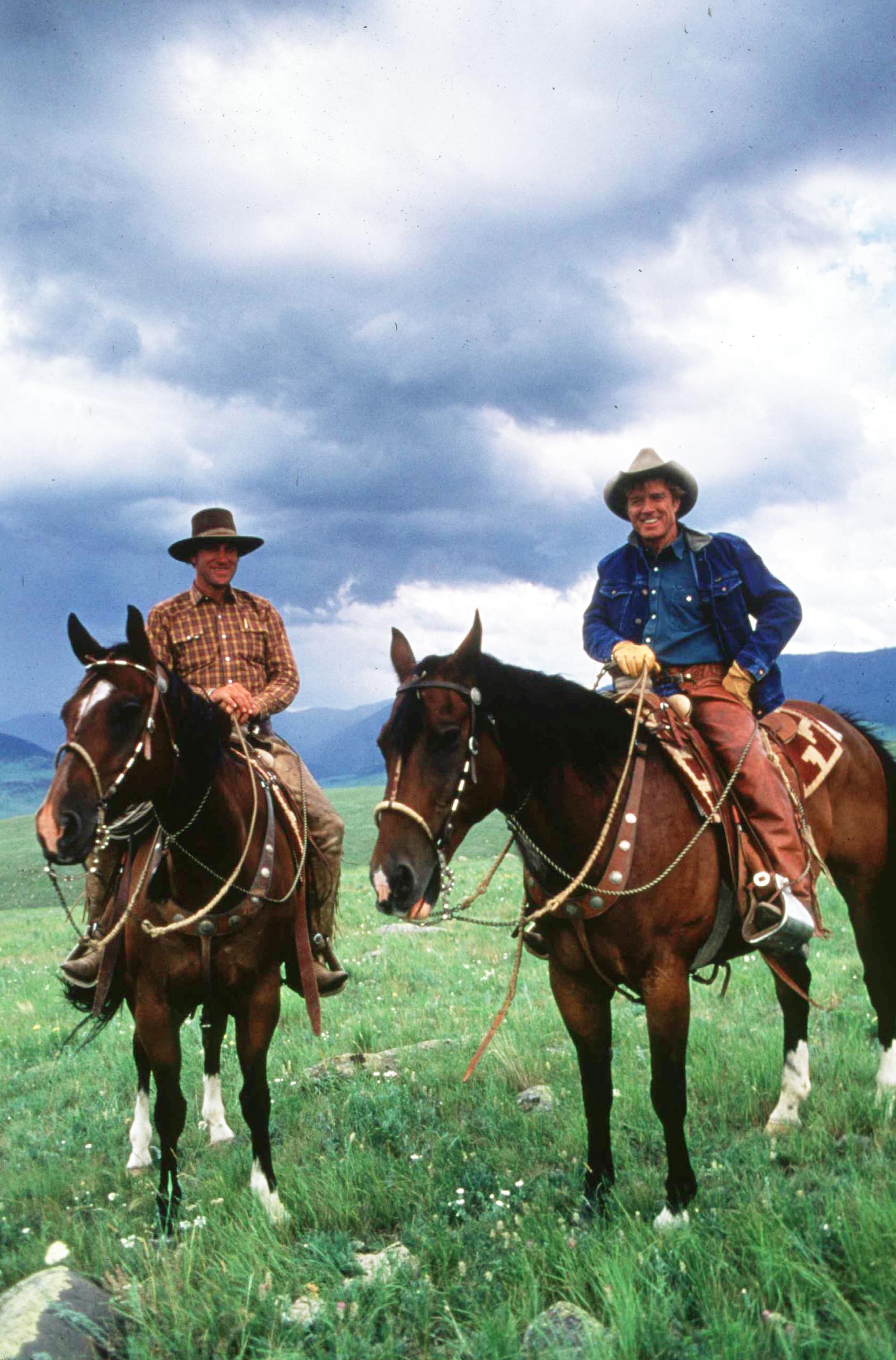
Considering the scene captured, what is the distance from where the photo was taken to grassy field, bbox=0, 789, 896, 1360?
3.74m

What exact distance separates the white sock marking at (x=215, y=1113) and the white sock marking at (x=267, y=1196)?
4.34ft

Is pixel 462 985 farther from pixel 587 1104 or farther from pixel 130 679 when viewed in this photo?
pixel 130 679

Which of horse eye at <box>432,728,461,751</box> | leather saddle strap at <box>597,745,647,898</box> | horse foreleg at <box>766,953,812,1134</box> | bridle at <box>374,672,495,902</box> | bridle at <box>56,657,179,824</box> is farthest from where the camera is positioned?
horse foreleg at <box>766,953,812,1134</box>

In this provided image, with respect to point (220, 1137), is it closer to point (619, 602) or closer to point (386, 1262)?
Result: point (386, 1262)

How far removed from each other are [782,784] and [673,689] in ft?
3.04

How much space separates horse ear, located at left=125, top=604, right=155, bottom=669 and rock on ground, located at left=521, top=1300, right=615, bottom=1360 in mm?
3589

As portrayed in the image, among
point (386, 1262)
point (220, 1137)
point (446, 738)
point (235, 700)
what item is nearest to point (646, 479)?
point (446, 738)

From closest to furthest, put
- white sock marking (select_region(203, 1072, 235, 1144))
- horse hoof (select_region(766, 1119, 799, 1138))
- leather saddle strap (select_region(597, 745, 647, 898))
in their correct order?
leather saddle strap (select_region(597, 745, 647, 898)) < horse hoof (select_region(766, 1119, 799, 1138)) < white sock marking (select_region(203, 1072, 235, 1144))

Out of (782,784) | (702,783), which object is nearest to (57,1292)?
(702,783)

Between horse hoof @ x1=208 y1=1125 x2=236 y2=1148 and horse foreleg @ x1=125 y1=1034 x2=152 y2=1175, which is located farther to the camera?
horse hoof @ x1=208 y1=1125 x2=236 y2=1148

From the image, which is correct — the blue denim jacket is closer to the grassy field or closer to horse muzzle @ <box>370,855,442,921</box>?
horse muzzle @ <box>370,855,442,921</box>

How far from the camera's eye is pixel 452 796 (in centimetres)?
415

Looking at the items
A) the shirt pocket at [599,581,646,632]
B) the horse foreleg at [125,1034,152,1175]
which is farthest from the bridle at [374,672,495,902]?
the horse foreleg at [125,1034,152,1175]

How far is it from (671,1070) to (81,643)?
3.83 m
